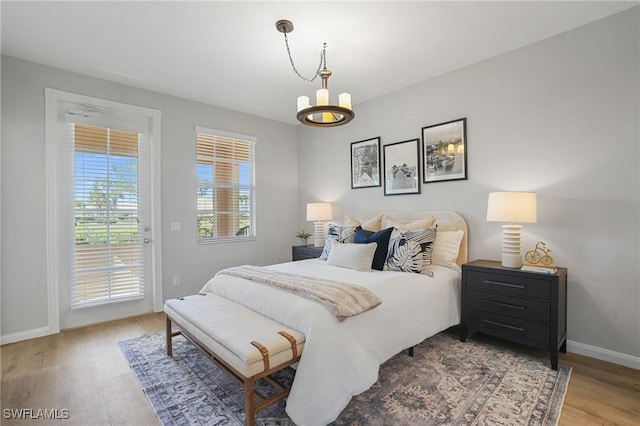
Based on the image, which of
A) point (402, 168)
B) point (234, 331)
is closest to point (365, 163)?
point (402, 168)

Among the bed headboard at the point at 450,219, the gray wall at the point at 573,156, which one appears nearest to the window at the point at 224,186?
the bed headboard at the point at 450,219

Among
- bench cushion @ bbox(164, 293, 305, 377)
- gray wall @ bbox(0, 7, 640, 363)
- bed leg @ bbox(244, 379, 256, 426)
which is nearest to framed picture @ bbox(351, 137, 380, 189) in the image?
gray wall @ bbox(0, 7, 640, 363)

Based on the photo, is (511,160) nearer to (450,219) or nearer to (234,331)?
(450,219)

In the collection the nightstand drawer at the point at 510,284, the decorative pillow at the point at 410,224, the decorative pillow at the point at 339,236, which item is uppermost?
the decorative pillow at the point at 410,224

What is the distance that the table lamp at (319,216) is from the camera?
13.9 ft

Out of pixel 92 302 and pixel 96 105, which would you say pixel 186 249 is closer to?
pixel 92 302

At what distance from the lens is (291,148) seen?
509 cm

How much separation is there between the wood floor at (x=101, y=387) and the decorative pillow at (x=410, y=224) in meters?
1.53

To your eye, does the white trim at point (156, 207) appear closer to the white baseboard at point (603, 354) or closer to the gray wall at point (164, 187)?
the gray wall at point (164, 187)

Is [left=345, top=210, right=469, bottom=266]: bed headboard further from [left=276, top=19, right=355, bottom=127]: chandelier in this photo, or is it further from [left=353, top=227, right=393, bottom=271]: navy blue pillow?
[left=276, top=19, right=355, bottom=127]: chandelier

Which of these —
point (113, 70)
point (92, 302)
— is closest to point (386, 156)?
point (113, 70)

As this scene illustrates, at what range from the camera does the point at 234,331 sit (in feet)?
6.03

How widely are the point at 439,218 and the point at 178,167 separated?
3185mm

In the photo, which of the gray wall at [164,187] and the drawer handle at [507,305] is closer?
the drawer handle at [507,305]
